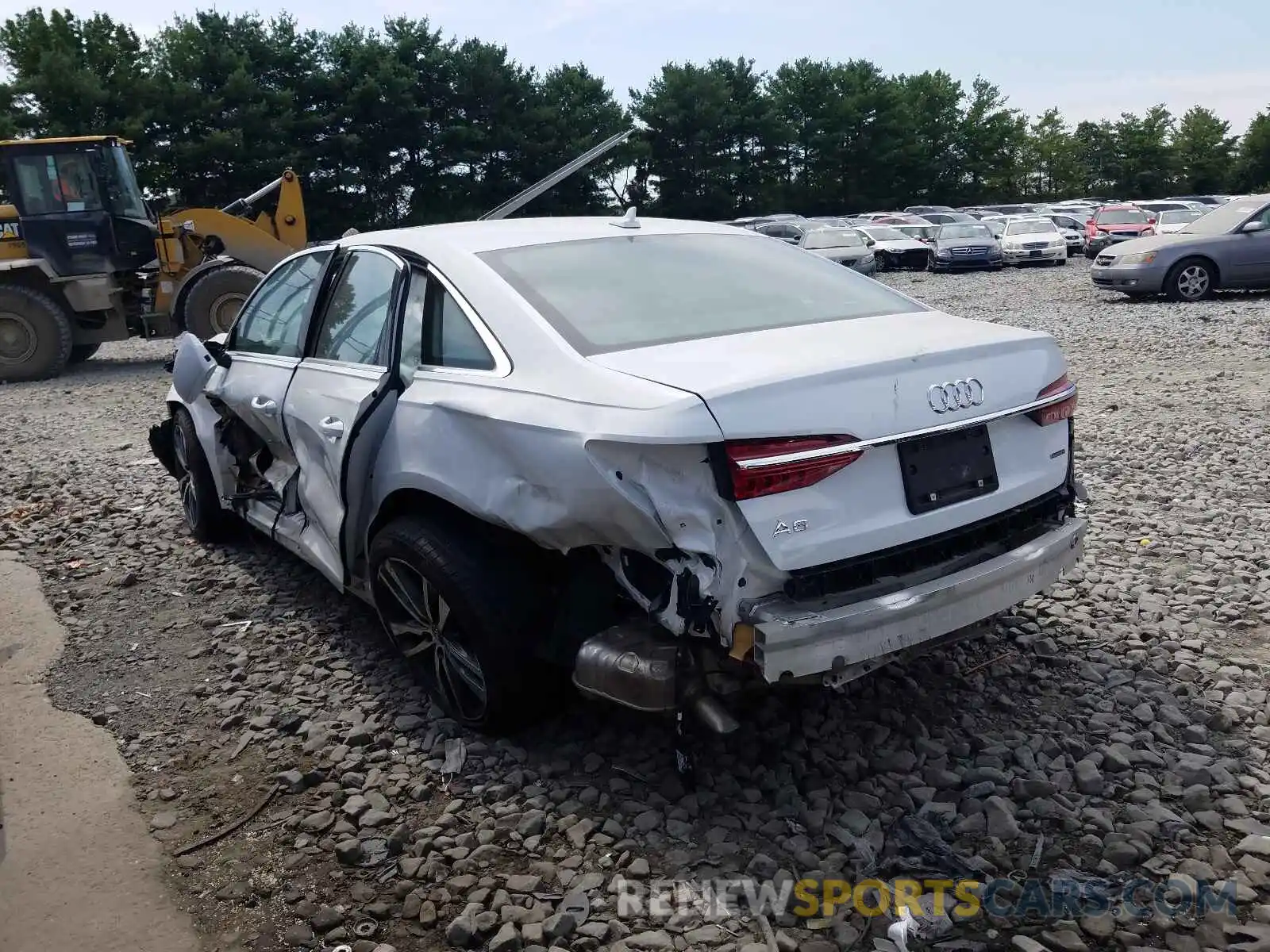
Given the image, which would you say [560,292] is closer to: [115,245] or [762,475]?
[762,475]

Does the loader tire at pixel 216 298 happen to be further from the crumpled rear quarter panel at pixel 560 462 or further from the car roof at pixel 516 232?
the crumpled rear quarter panel at pixel 560 462

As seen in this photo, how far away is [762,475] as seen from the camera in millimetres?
2594

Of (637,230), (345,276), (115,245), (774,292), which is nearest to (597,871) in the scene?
(774,292)

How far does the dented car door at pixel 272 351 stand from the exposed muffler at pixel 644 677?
210 cm

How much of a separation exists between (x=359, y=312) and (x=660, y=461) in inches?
75.8

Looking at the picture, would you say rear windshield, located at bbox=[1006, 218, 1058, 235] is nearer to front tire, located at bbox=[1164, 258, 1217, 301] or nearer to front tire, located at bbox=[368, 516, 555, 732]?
front tire, located at bbox=[1164, 258, 1217, 301]

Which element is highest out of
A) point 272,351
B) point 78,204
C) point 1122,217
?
point 78,204

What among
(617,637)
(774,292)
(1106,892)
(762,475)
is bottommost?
(1106,892)

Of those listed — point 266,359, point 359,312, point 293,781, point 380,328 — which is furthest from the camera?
point 266,359

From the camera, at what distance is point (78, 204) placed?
13516 mm

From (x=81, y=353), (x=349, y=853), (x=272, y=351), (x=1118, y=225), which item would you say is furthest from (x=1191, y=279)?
(x=81, y=353)

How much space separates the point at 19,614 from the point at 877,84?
6824cm

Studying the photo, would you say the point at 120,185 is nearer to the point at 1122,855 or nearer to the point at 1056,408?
the point at 1056,408

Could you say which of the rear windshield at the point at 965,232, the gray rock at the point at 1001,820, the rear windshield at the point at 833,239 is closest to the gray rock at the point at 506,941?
the gray rock at the point at 1001,820
